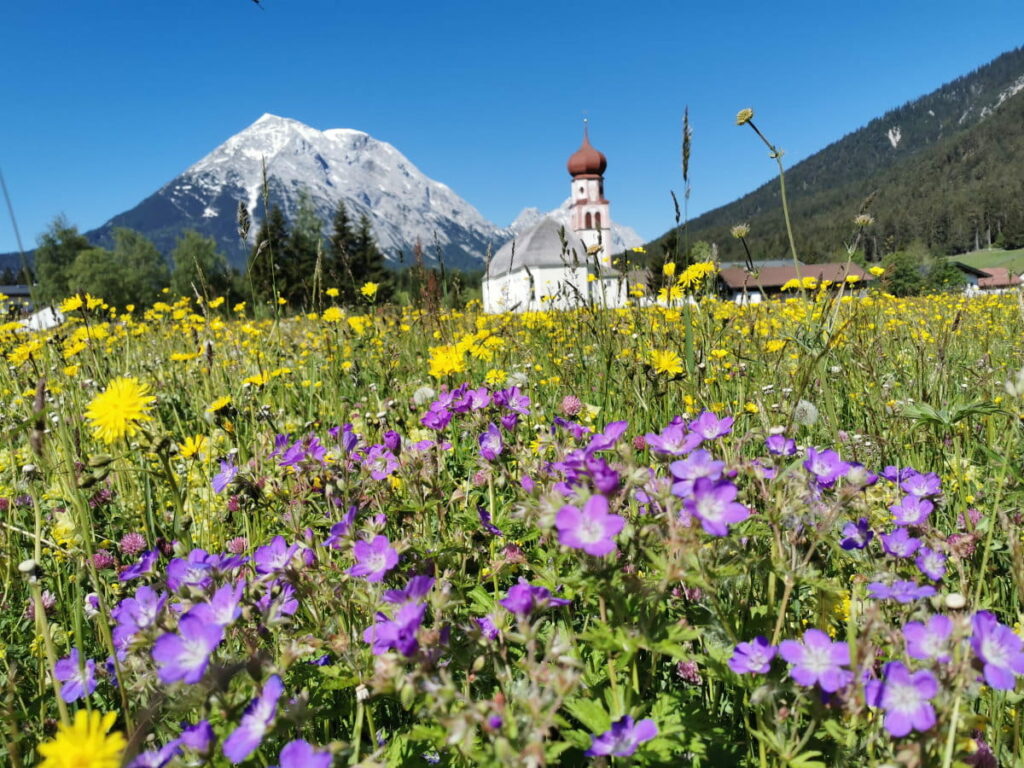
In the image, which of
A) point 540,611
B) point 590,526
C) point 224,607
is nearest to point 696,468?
point 590,526

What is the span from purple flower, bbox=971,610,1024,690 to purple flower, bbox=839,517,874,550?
425 millimetres

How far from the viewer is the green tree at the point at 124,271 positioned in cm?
5625

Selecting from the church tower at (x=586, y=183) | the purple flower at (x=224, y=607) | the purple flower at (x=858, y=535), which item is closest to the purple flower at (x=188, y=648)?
the purple flower at (x=224, y=607)

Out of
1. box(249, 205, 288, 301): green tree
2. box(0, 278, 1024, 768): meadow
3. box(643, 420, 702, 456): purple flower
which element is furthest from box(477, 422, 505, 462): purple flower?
box(249, 205, 288, 301): green tree

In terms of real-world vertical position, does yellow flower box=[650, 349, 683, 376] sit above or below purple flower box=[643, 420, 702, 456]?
above

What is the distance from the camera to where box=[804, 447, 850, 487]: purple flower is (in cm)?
140

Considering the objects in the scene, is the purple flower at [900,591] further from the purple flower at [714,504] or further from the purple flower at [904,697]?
the purple flower at [714,504]

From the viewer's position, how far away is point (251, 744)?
930 millimetres

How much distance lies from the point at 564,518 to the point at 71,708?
5.45 feet

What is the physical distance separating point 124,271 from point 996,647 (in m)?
75.3

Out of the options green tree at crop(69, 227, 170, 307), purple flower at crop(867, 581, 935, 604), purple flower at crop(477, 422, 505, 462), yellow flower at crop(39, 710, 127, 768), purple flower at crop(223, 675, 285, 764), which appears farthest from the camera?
green tree at crop(69, 227, 170, 307)

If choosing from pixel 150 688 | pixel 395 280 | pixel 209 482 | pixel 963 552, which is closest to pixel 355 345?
pixel 209 482

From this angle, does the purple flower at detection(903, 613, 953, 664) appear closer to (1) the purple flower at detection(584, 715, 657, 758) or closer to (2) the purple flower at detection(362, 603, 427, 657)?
(1) the purple flower at detection(584, 715, 657, 758)

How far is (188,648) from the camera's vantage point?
100cm
